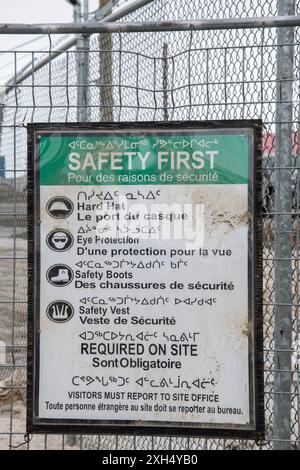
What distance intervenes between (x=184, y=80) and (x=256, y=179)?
4.61 feet

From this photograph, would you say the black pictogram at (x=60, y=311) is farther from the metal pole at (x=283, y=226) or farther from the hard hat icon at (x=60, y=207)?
the metal pole at (x=283, y=226)

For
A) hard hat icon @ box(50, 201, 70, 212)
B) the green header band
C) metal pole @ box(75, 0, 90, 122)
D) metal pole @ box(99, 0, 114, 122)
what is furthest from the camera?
metal pole @ box(75, 0, 90, 122)

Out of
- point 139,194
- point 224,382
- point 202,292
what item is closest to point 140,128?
point 139,194

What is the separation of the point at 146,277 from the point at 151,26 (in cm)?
114

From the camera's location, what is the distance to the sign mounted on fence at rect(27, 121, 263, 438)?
3.11 metres

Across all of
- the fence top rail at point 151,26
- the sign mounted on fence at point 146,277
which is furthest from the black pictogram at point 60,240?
the fence top rail at point 151,26

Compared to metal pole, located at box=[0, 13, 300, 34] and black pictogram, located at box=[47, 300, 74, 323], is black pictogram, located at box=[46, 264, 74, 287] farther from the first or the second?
metal pole, located at box=[0, 13, 300, 34]

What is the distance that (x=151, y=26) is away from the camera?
323 centimetres

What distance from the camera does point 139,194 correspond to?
3.15 meters

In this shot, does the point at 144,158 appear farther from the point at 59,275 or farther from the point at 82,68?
the point at 82,68

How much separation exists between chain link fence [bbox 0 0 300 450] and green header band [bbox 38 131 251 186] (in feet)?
0.66

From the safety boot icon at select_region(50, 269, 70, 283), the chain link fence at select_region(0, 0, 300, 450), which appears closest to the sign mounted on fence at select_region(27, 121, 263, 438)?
the safety boot icon at select_region(50, 269, 70, 283)
